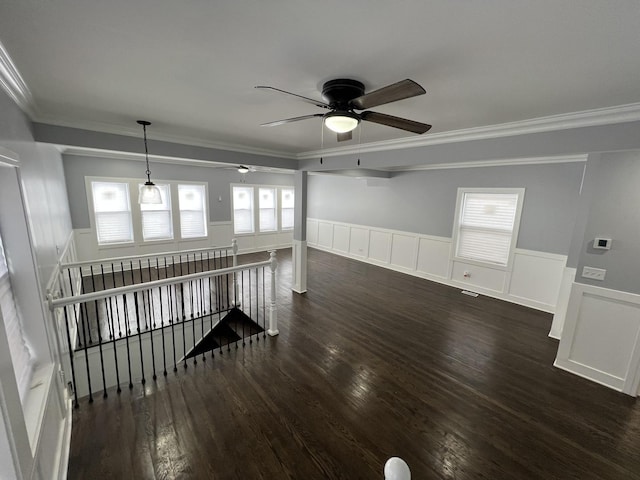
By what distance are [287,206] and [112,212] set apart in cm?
476

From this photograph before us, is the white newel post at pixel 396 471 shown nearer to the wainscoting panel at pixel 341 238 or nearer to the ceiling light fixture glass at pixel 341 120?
the ceiling light fixture glass at pixel 341 120

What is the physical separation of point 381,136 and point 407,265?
13.2ft

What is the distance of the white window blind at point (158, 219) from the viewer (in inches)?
251

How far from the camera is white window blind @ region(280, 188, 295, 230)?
8.80 m

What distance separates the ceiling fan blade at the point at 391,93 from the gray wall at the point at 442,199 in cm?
444

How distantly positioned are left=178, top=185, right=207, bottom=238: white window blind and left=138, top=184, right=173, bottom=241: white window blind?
286 mm

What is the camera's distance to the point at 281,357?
10.1ft

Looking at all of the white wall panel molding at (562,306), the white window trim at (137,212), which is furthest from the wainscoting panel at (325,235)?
the white wall panel molding at (562,306)

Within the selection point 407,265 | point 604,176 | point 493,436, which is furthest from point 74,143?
point 407,265

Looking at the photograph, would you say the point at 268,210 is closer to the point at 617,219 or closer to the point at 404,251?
the point at 404,251

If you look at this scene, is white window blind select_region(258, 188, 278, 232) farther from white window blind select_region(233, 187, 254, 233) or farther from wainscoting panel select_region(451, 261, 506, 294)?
wainscoting panel select_region(451, 261, 506, 294)

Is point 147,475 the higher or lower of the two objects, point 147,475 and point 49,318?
the lower

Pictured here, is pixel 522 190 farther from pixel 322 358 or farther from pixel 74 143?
pixel 74 143

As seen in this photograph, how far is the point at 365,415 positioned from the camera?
7.57 feet
